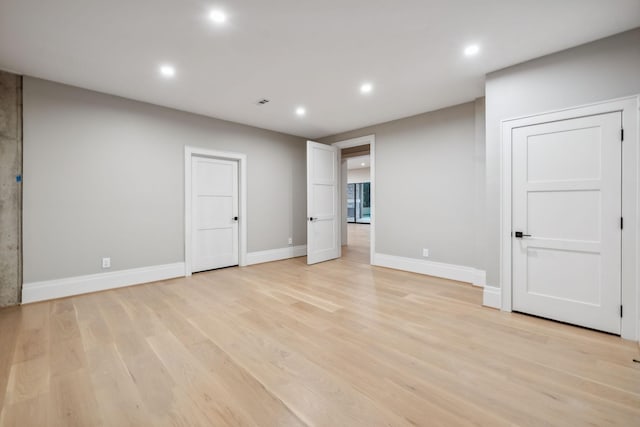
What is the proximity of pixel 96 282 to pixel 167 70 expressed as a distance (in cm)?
290

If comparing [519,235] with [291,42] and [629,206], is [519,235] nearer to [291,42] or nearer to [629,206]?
→ [629,206]

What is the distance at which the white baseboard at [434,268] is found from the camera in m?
3.93

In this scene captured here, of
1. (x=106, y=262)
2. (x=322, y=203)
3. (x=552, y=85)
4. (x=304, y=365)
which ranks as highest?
(x=552, y=85)

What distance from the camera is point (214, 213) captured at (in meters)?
→ 4.92

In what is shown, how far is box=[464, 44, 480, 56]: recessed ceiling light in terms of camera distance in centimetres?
264

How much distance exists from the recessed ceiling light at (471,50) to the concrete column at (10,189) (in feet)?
16.4

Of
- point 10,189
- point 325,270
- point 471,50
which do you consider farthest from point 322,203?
point 10,189

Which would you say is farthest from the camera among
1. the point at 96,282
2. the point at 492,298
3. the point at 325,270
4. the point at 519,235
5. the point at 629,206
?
the point at 325,270

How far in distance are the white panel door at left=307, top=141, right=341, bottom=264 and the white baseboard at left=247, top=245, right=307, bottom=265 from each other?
2.68 ft

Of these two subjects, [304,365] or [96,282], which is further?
[96,282]

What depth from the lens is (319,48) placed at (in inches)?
106

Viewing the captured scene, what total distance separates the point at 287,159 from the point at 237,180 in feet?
4.19

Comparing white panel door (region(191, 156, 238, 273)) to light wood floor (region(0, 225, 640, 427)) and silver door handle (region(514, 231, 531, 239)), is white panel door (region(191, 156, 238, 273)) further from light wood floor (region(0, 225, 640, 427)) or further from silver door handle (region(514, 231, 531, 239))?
silver door handle (region(514, 231, 531, 239))

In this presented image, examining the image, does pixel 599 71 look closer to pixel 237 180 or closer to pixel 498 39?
pixel 498 39
